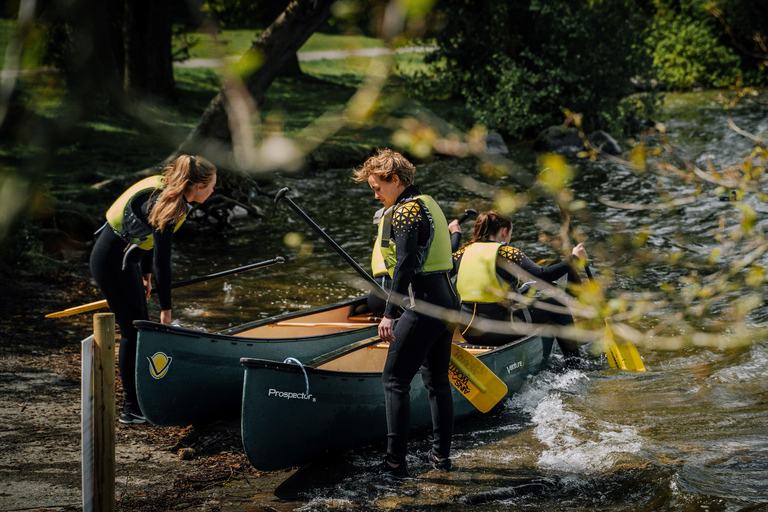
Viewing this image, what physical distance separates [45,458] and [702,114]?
775 inches

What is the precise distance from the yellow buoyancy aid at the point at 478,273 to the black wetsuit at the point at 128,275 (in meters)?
2.12

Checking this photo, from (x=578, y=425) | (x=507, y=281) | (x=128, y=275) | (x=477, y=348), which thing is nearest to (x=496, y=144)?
(x=477, y=348)

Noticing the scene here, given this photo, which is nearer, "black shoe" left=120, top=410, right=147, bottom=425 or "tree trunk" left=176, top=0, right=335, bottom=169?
"black shoe" left=120, top=410, right=147, bottom=425

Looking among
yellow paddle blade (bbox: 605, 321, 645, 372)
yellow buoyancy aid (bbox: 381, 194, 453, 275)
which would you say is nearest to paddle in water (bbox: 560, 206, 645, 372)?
yellow paddle blade (bbox: 605, 321, 645, 372)

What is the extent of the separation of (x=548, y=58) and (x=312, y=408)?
614 inches

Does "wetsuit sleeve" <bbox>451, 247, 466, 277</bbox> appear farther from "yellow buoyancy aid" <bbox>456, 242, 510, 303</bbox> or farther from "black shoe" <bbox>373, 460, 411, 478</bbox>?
"black shoe" <bbox>373, 460, 411, 478</bbox>

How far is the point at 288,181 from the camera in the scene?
1444 centimetres

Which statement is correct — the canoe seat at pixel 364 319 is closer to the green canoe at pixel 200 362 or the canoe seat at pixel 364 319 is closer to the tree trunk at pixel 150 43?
the green canoe at pixel 200 362

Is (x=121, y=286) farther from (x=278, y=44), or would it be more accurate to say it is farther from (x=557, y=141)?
(x=557, y=141)

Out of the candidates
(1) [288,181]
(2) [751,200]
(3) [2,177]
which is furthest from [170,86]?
(3) [2,177]

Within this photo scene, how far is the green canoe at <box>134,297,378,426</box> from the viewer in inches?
172

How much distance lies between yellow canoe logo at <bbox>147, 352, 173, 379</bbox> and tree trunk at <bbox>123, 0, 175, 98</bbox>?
398 inches

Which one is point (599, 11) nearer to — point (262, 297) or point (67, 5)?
point (262, 297)

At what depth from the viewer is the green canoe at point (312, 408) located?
13.0 ft
